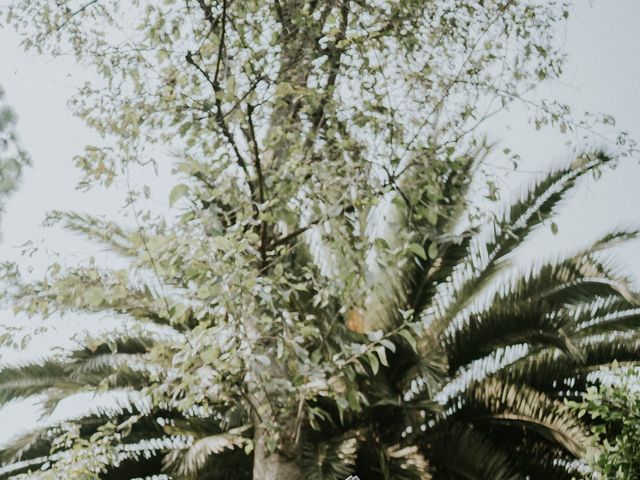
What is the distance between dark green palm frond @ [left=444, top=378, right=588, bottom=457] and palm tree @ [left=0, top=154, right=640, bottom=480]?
15 millimetres

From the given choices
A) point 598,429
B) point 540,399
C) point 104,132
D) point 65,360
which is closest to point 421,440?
point 540,399

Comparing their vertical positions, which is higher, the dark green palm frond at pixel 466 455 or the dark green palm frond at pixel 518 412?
the dark green palm frond at pixel 518 412

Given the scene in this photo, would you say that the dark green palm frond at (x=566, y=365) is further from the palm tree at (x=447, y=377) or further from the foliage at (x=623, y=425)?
the foliage at (x=623, y=425)

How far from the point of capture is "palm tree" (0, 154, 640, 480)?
771cm

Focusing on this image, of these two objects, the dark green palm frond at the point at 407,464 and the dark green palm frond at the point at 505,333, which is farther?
the dark green palm frond at the point at 505,333

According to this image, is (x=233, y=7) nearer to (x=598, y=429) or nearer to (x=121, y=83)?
(x=121, y=83)

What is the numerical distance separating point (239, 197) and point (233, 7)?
161 cm

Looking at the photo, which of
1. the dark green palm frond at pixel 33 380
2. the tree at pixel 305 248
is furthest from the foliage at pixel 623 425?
the dark green palm frond at pixel 33 380

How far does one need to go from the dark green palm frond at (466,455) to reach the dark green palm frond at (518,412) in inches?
10.1

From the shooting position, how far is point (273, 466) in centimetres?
508

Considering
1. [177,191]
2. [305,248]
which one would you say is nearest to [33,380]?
[305,248]

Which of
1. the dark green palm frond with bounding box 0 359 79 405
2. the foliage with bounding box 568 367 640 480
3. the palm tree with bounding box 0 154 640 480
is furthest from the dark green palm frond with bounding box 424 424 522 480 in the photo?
the dark green palm frond with bounding box 0 359 79 405

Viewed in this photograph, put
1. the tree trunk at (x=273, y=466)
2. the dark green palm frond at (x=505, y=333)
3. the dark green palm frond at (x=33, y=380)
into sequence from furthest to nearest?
the dark green palm frond at (x=33, y=380) < the dark green palm frond at (x=505, y=333) < the tree trunk at (x=273, y=466)

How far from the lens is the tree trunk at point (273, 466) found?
5.06 metres
